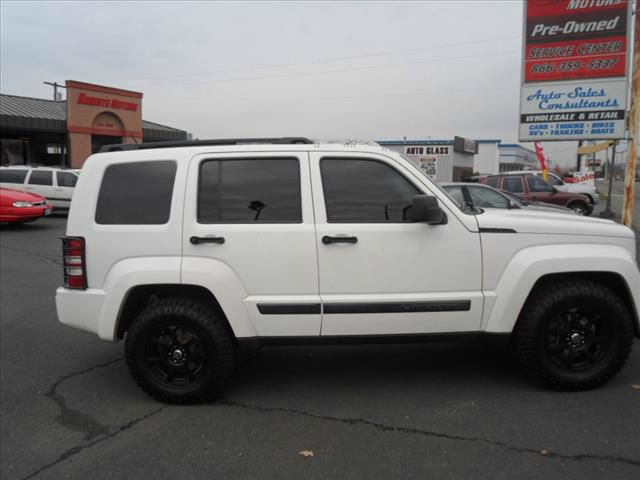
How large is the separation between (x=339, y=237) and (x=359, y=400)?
4.21 ft

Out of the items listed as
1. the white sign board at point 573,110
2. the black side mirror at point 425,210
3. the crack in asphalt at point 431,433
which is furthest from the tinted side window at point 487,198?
the crack in asphalt at point 431,433

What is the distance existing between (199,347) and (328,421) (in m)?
1.12

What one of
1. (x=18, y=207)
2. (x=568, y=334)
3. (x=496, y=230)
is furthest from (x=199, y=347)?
(x=18, y=207)

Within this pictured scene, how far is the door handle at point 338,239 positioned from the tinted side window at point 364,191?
15 cm

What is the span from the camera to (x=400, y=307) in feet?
12.4

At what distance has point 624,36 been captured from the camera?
13.7 meters

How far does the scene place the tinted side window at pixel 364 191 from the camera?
12.6ft

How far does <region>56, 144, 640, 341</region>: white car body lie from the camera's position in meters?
3.74

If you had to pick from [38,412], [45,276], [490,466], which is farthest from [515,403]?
[45,276]

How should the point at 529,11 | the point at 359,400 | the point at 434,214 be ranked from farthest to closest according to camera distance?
the point at 529,11 < the point at 359,400 < the point at 434,214

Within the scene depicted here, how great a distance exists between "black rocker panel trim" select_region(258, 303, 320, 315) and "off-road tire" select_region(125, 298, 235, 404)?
376 mm

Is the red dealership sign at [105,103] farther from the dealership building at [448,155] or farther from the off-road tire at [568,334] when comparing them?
the off-road tire at [568,334]

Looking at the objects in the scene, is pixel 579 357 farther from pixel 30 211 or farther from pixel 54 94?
pixel 54 94

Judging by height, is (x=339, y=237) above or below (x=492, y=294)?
above
